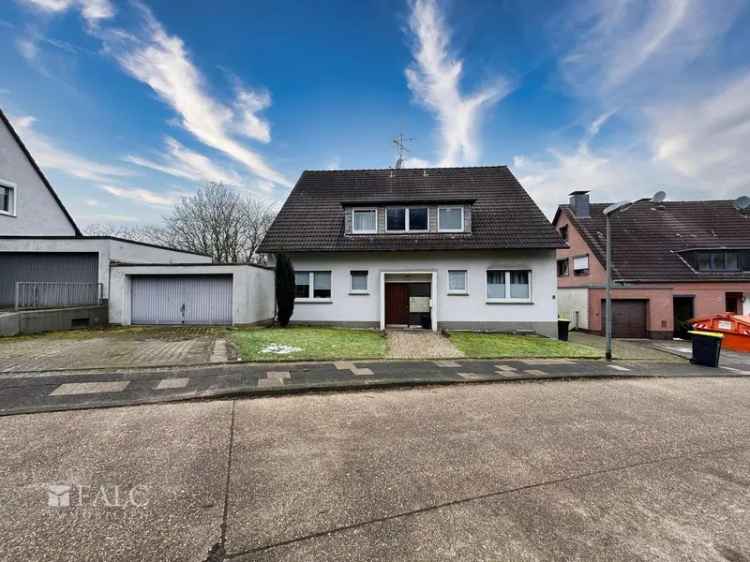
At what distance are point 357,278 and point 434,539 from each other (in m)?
13.5

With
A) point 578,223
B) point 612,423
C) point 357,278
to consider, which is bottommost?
point 612,423

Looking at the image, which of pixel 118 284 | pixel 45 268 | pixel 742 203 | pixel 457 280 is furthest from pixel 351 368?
pixel 742 203

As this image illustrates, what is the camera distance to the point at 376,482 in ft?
11.8

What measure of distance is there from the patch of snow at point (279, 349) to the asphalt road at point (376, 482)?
141 inches

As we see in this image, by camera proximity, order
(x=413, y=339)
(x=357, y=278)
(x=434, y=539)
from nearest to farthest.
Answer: (x=434, y=539), (x=413, y=339), (x=357, y=278)

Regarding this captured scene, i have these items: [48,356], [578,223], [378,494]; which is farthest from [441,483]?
[578,223]

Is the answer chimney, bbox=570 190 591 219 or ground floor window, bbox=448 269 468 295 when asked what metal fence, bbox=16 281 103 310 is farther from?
chimney, bbox=570 190 591 219

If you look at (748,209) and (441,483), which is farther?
(748,209)

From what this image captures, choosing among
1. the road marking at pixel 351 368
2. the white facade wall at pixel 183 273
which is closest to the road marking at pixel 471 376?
the road marking at pixel 351 368

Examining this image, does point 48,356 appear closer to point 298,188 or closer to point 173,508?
point 173,508

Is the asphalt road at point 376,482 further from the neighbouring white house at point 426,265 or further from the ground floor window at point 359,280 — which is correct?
the ground floor window at point 359,280

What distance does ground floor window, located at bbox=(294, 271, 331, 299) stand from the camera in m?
16.0

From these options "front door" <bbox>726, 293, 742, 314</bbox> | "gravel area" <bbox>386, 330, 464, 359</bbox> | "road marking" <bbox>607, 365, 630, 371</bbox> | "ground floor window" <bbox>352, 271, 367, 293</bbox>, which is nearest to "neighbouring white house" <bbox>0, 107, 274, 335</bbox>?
"ground floor window" <bbox>352, 271, 367, 293</bbox>

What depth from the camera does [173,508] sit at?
3.10 meters
